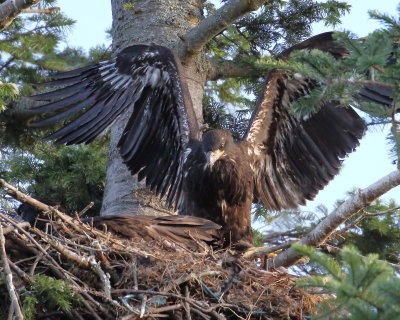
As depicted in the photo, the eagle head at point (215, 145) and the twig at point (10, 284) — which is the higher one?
the eagle head at point (215, 145)

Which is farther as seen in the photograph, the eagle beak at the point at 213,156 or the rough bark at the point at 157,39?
the rough bark at the point at 157,39

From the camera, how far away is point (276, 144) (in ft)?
27.8

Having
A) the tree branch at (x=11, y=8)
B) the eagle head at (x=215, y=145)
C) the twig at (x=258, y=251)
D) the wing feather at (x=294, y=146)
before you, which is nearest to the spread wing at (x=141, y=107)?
the eagle head at (x=215, y=145)

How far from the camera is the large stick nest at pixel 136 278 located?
5.19 meters

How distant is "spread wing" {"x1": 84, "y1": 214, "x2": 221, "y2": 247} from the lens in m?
6.41

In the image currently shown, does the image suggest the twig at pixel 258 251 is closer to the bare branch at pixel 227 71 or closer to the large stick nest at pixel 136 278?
the large stick nest at pixel 136 278

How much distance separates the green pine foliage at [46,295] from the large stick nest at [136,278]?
0.05 meters

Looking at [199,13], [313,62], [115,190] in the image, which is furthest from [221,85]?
[313,62]

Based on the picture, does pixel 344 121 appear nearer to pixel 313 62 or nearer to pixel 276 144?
pixel 276 144

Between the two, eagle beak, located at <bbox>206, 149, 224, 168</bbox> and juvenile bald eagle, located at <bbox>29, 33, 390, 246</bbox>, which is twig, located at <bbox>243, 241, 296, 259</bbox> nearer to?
eagle beak, located at <bbox>206, 149, 224, 168</bbox>

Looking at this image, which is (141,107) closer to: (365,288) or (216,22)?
(216,22)

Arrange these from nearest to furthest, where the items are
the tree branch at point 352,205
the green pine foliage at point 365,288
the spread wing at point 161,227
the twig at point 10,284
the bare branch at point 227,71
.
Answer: the green pine foliage at point 365,288 → the twig at point 10,284 → the tree branch at point 352,205 → the spread wing at point 161,227 → the bare branch at point 227,71

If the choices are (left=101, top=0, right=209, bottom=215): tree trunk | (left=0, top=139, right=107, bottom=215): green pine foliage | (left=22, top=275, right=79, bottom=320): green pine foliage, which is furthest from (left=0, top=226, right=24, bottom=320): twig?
(left=101, top=0, right=209, bottom=215): tree trunk

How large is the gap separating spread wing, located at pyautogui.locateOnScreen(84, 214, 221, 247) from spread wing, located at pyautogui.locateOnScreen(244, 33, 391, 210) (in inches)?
62.1
